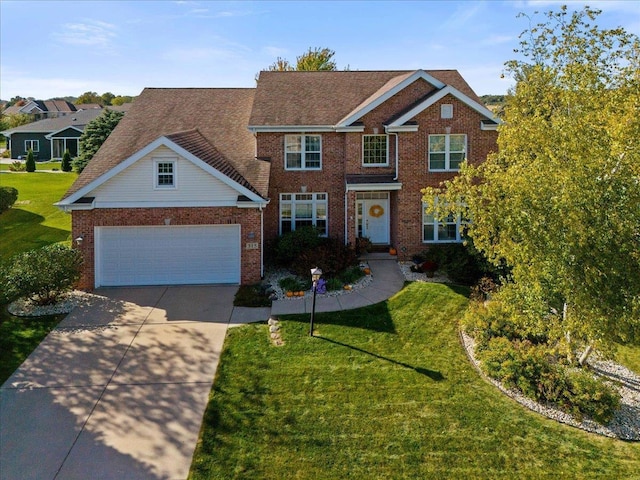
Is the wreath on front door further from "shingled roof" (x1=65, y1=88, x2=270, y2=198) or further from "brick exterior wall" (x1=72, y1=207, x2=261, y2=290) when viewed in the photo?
"brick exterior wall" (x1=72, y1=207, x2=261, y2=290)

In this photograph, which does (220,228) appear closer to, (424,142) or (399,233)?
(399,233)

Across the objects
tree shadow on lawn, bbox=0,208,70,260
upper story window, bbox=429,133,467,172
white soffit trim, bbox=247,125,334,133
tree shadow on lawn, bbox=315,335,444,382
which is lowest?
tree shadow on lawn, bbox=315,335,444,382

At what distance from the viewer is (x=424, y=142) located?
774 inches

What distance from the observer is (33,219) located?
25.8 metres

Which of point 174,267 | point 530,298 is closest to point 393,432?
point 530,298

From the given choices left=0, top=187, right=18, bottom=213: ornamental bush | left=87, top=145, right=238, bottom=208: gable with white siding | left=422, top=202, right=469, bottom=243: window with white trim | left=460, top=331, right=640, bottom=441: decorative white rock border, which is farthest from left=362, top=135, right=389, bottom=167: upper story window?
left=0, top=187, right=18, bottom=213: ornamental bush

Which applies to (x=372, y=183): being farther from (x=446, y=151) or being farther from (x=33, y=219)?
(x=33, y=219)

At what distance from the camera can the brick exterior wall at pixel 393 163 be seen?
19.5 meters

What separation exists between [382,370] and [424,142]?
1131 cm

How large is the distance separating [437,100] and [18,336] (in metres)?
16.3

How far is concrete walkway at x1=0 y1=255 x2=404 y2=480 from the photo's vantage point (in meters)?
A: 8.26

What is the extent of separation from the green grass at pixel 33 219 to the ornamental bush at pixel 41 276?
533 centimetres

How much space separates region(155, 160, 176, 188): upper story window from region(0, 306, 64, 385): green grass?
5.36m

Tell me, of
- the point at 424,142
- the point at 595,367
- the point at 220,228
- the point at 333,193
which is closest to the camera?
the point at 595,367
